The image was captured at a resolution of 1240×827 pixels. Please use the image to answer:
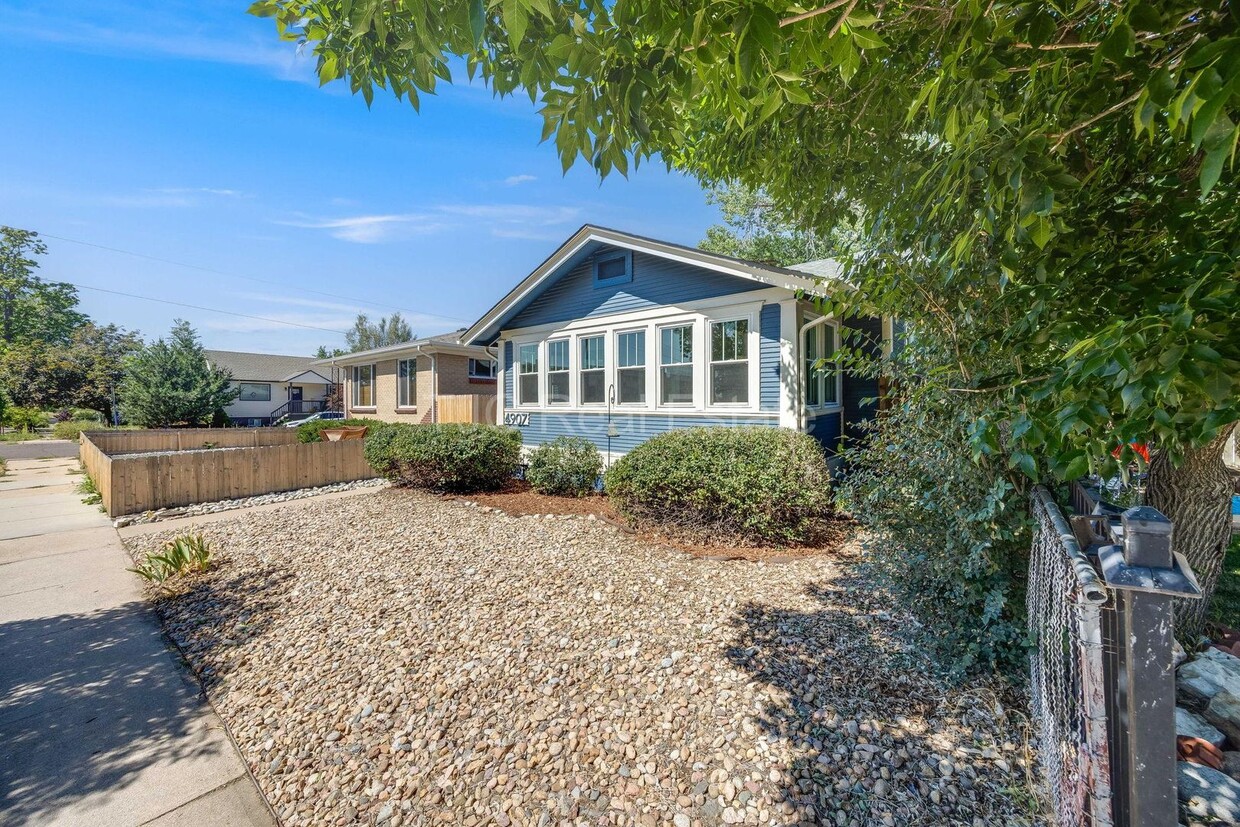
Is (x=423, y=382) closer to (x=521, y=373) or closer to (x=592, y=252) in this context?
(x=521, y=373)

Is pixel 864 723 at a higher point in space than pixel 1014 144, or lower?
lower

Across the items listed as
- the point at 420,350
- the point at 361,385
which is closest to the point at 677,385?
the point at 420,350

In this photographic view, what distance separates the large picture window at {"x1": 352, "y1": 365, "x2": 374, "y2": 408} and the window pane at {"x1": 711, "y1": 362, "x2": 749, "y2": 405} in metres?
16.5

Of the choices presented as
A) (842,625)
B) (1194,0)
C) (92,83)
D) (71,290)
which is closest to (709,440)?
(842,625)

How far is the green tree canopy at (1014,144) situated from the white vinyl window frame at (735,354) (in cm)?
494

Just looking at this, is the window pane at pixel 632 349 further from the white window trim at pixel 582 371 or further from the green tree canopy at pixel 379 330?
the green tree canopy at pixel 379 330

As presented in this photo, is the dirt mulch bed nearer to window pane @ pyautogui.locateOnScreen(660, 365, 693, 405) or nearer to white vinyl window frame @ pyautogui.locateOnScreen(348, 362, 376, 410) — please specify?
window pane @ pyautogui.locateOnScreen(660, 365, 693, 405)

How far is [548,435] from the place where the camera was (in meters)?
10.8

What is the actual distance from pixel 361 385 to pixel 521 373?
12.6m

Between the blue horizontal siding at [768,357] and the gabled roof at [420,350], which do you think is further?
the gabled roof at [420,350]

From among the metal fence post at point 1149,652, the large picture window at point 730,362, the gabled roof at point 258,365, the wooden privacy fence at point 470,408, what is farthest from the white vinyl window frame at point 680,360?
the gabled roof at point 258,365

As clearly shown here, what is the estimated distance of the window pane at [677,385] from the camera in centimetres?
866

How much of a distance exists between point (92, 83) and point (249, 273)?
40.0m

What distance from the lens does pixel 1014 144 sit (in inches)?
67.3
